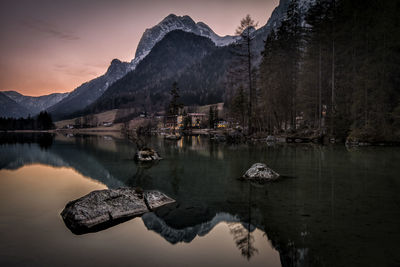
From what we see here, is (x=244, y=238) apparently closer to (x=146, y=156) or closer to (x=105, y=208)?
(x=105, y=208)

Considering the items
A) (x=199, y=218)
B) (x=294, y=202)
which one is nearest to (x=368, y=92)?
(x=294, y=202)

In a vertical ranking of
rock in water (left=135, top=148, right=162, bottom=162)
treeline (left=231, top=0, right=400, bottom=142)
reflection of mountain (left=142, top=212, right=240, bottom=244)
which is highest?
treeline (left=231, top=0, right=400, bottom=142)

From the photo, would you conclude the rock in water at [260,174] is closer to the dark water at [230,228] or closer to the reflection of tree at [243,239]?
the dark water at [230,228]

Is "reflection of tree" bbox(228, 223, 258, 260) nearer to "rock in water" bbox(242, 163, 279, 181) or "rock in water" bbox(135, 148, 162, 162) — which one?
"rock in water" bbox(242, 163, 279, 181)

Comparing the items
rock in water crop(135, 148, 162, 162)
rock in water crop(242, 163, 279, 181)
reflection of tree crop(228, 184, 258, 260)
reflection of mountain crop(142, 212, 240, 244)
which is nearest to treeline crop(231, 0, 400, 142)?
rock in water crop(242, 163, 279, 181)

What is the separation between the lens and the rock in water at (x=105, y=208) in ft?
26.4

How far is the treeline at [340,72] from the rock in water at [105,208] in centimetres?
3576

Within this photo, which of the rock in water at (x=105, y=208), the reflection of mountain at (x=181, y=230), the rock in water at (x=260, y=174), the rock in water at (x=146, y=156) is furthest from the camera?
the rock in water at (x=146, y=156)

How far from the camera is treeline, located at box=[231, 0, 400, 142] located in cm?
3509

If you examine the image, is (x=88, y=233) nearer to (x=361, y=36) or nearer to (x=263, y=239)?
(x=263, y=239)

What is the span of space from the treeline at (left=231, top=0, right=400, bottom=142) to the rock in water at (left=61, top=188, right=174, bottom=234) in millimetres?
35761

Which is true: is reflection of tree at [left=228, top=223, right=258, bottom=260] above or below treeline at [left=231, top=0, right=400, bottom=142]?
below

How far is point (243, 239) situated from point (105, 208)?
4866 mm

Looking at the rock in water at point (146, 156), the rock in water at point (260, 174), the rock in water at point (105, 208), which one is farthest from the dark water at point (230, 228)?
the rock in water at point (146, 156)
